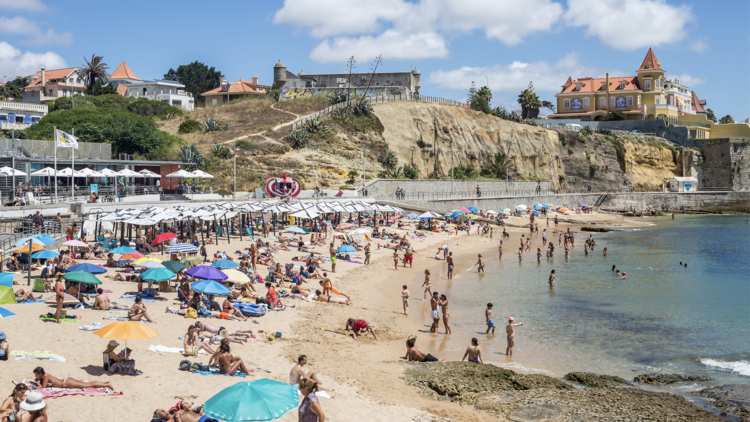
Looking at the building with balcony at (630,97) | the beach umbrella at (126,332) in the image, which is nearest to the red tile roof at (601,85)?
the building with balcony at (630,97)

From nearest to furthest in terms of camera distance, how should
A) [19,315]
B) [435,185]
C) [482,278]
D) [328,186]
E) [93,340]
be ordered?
[93,340], [19,315], [482,278], [328,186], [435,185]

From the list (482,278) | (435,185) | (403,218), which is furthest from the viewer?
(435,185)

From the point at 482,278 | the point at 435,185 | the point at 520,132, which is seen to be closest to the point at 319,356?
the point at 482,278

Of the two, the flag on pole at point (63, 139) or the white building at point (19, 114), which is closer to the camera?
the flag on pole at point (63, 139)

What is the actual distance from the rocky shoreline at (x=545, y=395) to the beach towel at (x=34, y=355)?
6362 millimetres

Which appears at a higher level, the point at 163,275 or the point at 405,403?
the point at 163,275

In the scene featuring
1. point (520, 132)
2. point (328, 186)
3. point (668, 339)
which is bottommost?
point (668, 339)

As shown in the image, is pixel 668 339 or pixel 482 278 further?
pixel 482 278

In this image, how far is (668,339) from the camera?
53.8 feet

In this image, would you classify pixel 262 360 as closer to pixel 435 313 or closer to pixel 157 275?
pixel 157 275

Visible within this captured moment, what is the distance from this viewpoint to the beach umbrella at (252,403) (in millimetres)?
7215

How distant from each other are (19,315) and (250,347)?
16.4ft

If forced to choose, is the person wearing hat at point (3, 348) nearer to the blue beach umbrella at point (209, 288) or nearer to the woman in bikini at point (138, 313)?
the woman in bikini at point (138, 313)

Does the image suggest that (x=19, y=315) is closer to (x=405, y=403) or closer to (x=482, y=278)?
(x=405, y=403)
